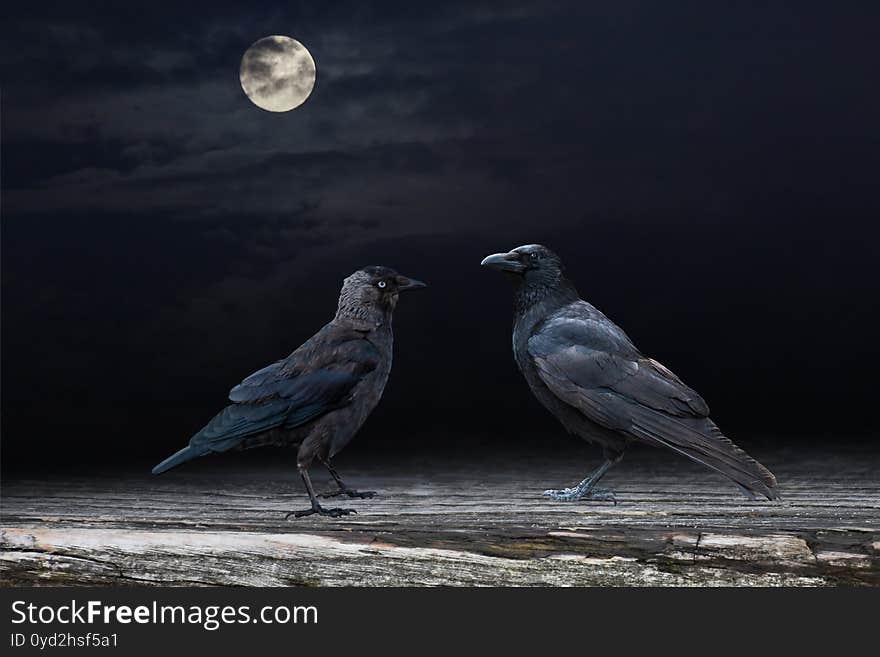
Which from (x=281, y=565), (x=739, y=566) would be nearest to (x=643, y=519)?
(x=739, y=566)

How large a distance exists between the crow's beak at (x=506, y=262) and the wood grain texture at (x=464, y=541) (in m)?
0.97

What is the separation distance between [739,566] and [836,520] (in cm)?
43

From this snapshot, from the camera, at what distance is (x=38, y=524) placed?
3992 millimetres

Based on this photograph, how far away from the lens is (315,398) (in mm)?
4324

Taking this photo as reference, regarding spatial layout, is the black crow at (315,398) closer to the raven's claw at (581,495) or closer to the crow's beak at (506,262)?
the crow's beak at (506,262)

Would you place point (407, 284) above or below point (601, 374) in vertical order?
above

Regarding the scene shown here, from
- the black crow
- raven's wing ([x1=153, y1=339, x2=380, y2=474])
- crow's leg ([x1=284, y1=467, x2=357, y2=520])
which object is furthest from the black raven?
crow's leg ([x1=284, y1=467, x2=357, y2=520])

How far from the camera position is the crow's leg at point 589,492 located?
14.1ft

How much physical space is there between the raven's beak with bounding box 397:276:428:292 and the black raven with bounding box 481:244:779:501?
0.32 metres

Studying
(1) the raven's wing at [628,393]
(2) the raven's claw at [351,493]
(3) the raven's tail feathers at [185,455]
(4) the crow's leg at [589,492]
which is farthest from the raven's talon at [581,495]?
(3) the raven's tail feathers at [185,455]

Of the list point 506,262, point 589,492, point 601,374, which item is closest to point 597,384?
point 601,374

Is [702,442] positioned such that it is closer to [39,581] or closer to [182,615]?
[182,615]

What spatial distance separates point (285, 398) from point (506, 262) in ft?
3.69

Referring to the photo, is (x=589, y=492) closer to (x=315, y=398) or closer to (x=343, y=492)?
(x=343, y=492)
